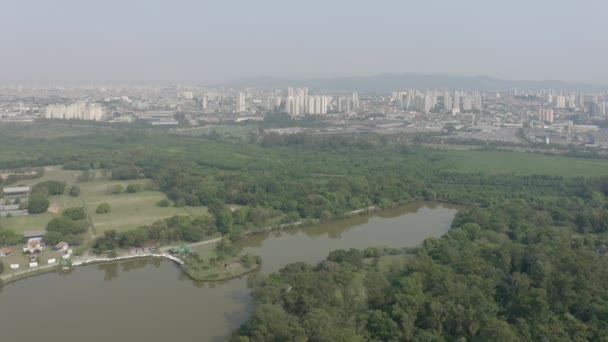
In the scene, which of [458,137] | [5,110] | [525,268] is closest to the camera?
[525,268]

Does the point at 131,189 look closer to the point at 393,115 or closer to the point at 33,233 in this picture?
the point at 33,233

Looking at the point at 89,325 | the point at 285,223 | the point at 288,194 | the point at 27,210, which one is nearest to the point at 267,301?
the point at 89,325

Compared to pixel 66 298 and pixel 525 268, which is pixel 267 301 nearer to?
pixel 66 298

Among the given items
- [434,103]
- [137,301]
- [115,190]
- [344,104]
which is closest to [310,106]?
[344,104]

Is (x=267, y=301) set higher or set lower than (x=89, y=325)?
higher

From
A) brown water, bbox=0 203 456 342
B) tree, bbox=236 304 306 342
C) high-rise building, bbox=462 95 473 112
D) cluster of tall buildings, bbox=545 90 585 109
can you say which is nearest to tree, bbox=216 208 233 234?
brown water, bbox=0 203 456 342

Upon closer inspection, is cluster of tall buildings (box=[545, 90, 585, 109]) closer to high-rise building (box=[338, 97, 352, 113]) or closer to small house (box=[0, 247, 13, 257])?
high-rise building (box=[338, 97, 352, 113])

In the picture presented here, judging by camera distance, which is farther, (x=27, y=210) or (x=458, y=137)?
(x=458, y=137)
